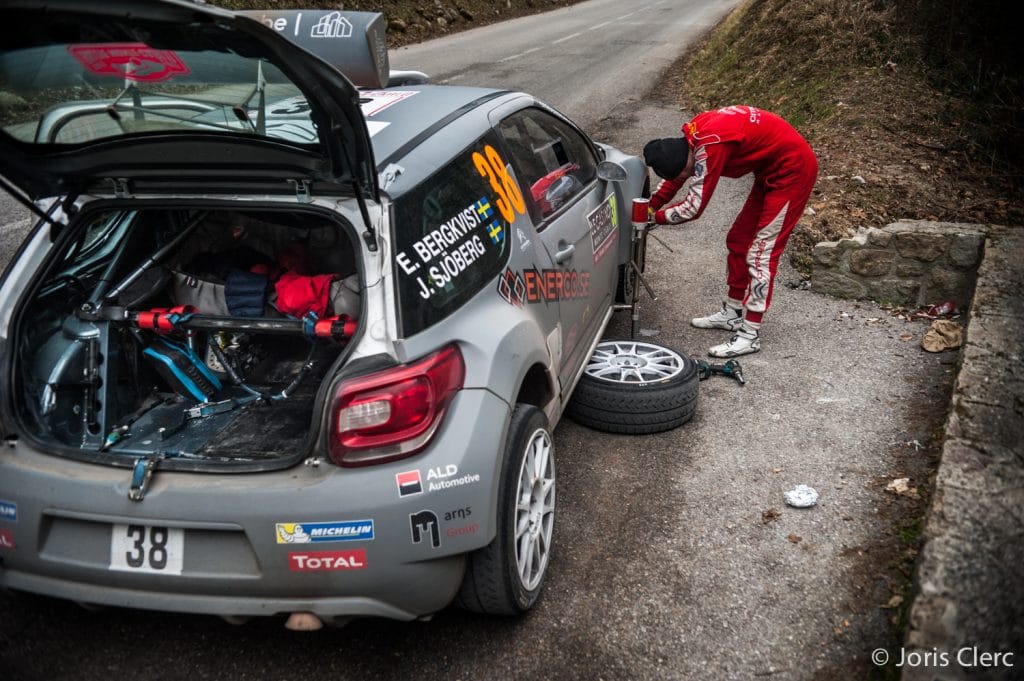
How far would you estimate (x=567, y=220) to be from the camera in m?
4.23

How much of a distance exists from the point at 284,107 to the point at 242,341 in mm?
1498

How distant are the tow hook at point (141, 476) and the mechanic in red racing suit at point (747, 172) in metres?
3.45

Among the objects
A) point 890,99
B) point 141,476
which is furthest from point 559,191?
point 890,99

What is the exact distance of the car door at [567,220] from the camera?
3936 millimetres

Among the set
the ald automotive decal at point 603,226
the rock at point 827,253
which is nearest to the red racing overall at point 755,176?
the ald automotive decal at point 603,226

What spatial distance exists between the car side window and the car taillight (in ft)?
4.69

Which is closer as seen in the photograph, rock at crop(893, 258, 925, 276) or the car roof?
the car roof

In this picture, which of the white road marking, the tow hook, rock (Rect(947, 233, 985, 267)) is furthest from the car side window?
the white road marking

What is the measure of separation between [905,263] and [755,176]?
169cm

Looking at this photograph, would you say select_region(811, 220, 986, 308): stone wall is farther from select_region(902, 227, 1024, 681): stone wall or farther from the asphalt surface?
select_region(902, 227, 1024, 681): stone wall

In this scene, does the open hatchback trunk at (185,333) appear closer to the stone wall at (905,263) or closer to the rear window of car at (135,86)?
the rear window of car at (135,86)

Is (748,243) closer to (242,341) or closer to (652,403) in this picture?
(652,403)

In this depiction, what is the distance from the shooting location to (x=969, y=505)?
328 centimetres

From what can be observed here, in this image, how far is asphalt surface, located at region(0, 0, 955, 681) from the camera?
3.03 metres
